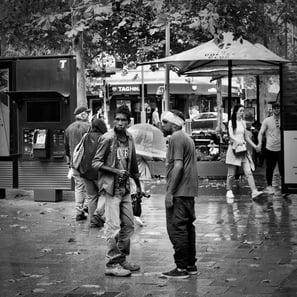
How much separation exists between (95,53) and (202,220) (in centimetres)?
1658

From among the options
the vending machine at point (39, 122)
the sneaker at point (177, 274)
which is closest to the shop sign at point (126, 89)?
the vending machine at point (39, 122)

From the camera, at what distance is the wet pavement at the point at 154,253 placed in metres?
6.96

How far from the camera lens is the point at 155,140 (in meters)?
11.6

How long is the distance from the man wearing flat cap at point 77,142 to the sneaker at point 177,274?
14.0ft

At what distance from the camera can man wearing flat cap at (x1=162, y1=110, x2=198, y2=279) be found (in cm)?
746

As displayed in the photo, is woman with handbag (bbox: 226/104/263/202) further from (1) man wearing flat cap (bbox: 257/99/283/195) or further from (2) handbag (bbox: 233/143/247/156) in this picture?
(1) man wearing flat cap (bbox: 257/99/283/195)

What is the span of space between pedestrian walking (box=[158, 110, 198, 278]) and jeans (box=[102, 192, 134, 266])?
510 mm

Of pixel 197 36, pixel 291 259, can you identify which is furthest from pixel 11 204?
pixel 197 36

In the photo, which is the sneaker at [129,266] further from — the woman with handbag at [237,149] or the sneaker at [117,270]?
the woman with handbag at [237,149]

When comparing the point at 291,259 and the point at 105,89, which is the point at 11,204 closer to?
the point at 291,259

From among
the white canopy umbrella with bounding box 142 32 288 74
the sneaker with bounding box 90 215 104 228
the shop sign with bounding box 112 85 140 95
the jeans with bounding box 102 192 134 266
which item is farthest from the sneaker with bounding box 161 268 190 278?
the shop sign with bounding box 112 85 140 95

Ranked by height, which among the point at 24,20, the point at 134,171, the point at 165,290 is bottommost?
the point at 165,290

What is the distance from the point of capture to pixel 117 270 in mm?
7520

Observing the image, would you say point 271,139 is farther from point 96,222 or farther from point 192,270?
point 192,270
